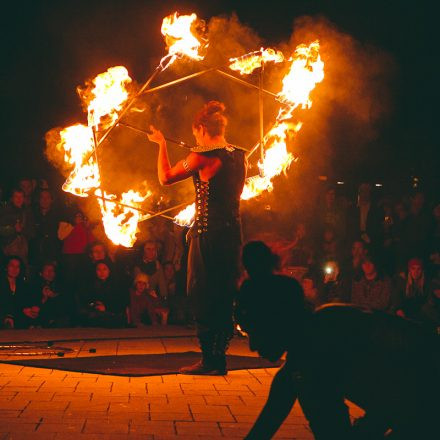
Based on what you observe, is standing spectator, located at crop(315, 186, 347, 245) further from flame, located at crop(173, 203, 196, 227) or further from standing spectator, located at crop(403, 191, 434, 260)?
flame, located at crop(173, 203, 196, 227)

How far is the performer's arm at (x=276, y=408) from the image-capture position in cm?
272

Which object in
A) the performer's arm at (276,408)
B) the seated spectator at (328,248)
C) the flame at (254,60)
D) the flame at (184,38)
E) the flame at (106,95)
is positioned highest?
the flame at (184,38)

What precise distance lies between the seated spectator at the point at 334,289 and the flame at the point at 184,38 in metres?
5.22

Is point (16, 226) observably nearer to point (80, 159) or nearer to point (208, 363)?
point (80, 159)

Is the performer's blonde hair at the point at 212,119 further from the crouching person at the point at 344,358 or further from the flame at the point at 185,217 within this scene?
the crouching person at the point at 344,358

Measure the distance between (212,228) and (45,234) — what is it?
204 inches

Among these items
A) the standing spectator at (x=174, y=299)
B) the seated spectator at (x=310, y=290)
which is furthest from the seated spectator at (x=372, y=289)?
the standing spectator at (x=174, y=299)

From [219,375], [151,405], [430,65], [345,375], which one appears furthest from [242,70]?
[430,65]

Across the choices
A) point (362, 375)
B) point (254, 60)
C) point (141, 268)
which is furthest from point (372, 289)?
point (362, 375)

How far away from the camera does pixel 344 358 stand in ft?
8.43

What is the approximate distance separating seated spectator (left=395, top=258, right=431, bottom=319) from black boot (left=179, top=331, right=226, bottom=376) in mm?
4782

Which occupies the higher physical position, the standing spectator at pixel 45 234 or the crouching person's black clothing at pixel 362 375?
the standing spectator at pixel 45 234

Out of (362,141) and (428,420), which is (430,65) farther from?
(428,420)

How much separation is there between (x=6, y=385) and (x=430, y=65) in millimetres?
9714
